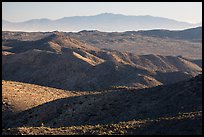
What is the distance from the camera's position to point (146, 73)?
209 ft

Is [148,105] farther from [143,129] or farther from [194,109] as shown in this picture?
[143,129]

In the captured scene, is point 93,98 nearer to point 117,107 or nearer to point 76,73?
point 117,107

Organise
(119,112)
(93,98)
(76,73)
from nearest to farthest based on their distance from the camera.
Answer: (119,112) → (93,98) → (76,73)

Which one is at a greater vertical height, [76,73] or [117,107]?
[117,107]

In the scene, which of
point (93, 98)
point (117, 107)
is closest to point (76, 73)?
point (93, 98)

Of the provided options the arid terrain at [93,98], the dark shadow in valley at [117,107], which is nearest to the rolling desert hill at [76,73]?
the arid terrain at [93,98]

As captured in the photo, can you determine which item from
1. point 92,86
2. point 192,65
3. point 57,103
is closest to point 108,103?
point 57,103

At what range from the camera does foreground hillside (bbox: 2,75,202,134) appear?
20.0 meters

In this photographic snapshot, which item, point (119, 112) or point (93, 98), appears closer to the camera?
point (119, 112)

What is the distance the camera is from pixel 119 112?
27844mm

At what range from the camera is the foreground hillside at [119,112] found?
20047 mm

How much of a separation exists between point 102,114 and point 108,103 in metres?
2.14

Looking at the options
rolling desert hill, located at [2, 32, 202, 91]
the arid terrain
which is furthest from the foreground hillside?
rolling desert hill, located at [2, 32, 202, 91]

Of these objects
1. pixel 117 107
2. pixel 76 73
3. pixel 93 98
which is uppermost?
pixel 117 107
